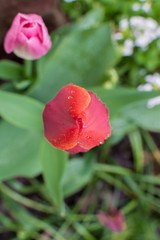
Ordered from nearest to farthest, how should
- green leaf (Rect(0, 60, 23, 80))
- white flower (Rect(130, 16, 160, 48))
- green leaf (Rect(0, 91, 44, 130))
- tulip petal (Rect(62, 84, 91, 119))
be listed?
tulip petal (Rect(62, 84, 91, 119)) < green leaf (Rect(0, 91, 44, 130)) < green leaf (Rect(0, 60, 23, 80)) < white flower (Rect(130, 16, 160, 48))

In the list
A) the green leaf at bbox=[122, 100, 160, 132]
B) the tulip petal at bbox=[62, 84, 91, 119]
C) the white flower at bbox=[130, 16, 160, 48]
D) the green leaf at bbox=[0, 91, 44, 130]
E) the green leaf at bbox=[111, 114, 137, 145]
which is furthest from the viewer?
the white flower at bbox=[130, 16, 160, 48]

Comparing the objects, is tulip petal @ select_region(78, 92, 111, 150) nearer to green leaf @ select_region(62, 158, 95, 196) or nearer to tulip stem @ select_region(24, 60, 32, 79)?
tulip stem @ select_region(24, 60, 32, 79)

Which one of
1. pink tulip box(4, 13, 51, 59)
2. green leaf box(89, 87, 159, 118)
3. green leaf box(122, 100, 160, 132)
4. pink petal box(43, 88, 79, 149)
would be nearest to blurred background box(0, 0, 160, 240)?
green leaf box(122, 100, 160, 132)

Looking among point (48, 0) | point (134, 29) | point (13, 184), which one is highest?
point (48, 0)

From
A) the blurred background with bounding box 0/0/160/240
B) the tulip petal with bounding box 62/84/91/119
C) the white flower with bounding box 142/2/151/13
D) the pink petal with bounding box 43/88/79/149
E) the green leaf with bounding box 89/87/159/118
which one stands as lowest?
the blurred background with bounding box 0/0/160/240

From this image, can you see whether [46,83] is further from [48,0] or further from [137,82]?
[137,82]

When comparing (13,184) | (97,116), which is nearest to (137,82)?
(13,184)

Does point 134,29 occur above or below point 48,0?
below
